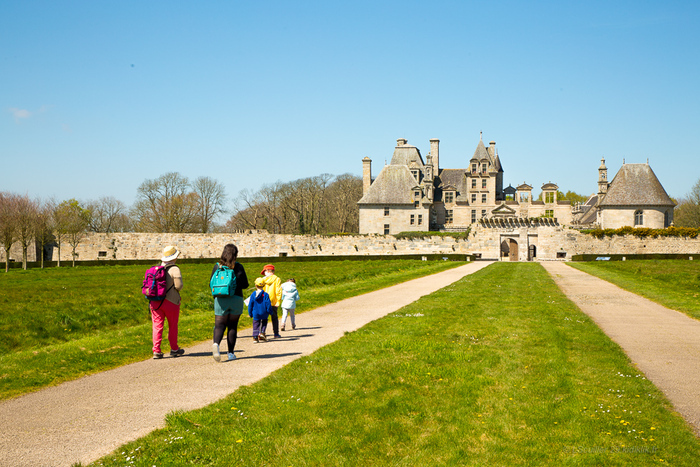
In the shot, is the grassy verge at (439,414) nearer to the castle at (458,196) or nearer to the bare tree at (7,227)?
the bare tree at (7,227)

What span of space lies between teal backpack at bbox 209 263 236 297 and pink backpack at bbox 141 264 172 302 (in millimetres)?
952

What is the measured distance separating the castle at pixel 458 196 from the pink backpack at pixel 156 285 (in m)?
60.7

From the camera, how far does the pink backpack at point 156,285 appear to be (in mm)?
9453

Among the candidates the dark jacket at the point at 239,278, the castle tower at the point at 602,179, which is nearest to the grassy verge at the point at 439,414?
the dark jacket at the point at 239,278

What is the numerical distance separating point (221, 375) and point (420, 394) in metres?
3.02

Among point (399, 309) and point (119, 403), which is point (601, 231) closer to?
point (399, 309)

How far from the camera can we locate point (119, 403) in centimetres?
676

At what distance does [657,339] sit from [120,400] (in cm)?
991

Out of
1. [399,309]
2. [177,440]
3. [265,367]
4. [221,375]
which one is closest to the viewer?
[177,440]

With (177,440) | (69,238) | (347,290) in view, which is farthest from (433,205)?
(177,440)

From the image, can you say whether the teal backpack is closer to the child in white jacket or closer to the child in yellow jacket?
the child in yellow jacket

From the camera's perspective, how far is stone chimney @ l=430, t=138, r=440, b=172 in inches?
3068

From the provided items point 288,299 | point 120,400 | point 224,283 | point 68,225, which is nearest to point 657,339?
point 288,299

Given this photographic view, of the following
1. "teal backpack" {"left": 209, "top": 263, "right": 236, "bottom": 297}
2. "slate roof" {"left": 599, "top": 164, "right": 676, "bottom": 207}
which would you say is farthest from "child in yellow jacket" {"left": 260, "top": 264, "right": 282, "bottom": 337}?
"slate roof" {"left": 599, "top": 164, "right": 676, "bottom": 207}
